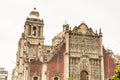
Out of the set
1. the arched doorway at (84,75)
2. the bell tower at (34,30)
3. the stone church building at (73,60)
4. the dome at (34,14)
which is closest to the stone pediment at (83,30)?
the stone church building at (73,60)

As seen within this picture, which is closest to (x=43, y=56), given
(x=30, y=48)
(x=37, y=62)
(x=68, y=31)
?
(x=37, y=62)

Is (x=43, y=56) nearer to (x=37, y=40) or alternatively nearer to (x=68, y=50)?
(x=68, y=50)

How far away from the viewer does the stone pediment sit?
159 feet

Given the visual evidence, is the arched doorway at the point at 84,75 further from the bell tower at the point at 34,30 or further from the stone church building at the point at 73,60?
the bell tower at the point at 34,30

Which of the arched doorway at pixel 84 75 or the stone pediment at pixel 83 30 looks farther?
the stone pediment at pixel 83 30

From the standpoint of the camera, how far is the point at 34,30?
61.2 metres

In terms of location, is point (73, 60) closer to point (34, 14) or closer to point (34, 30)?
point (34, 30)

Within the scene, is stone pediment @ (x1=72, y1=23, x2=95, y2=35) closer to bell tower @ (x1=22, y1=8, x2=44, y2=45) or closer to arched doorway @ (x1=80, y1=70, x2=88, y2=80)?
arched doorway @ (x1=80, y1=70, x2=88, y2=80)

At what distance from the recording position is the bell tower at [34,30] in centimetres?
5991

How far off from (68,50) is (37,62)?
5.20 meters

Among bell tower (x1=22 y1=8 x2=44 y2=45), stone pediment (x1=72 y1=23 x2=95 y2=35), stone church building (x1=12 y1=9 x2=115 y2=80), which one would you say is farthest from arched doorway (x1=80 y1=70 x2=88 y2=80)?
bell tower (x1=22 y1=8 x2=44 y2=45)

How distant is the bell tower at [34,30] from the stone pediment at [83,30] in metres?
13.4

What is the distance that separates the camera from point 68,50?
153ft

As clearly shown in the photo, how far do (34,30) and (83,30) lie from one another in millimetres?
15328
